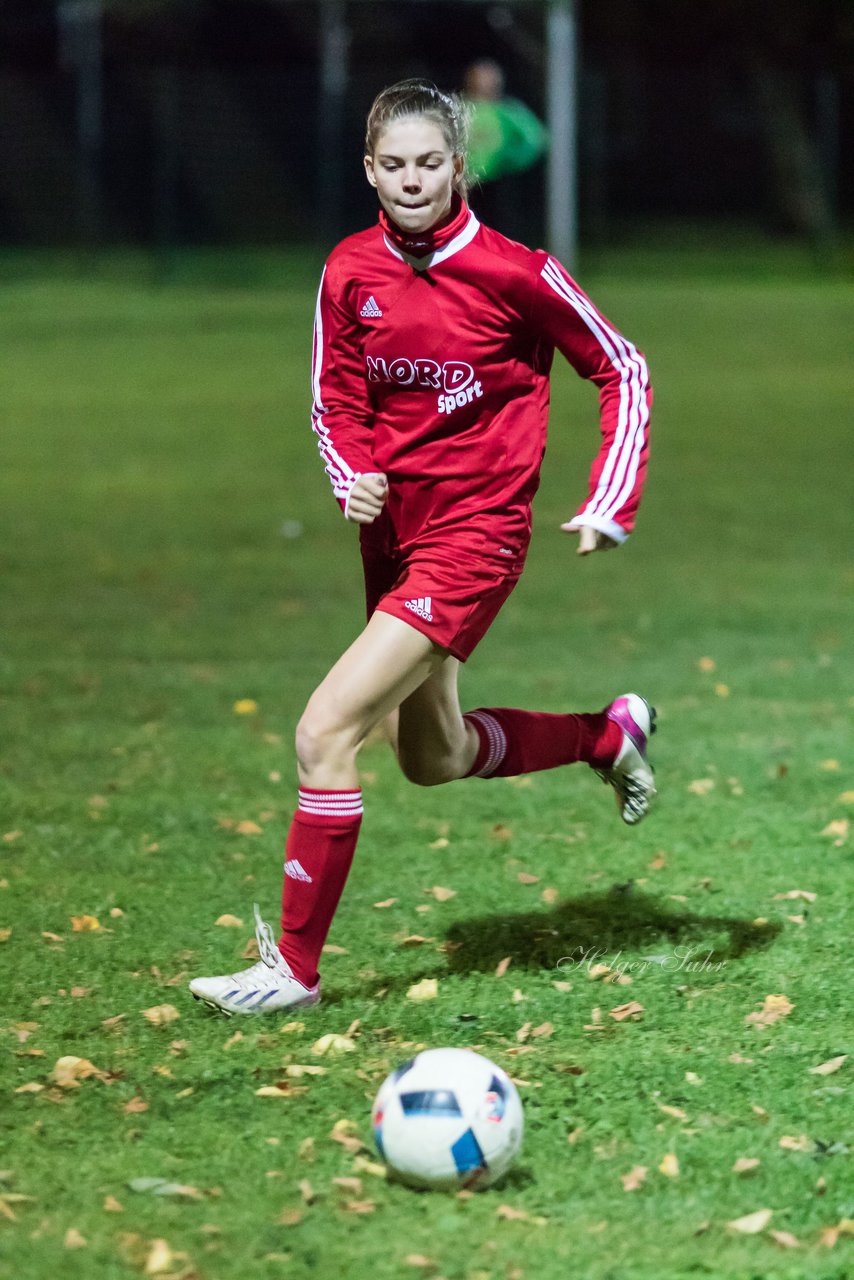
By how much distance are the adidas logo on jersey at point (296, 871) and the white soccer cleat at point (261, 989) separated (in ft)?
0.42

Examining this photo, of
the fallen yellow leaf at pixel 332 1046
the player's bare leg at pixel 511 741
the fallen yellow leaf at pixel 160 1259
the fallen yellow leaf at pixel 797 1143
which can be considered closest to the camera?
the fallen yellow leaf at pixel 160 1259

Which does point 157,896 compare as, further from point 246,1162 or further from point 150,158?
point 150,158

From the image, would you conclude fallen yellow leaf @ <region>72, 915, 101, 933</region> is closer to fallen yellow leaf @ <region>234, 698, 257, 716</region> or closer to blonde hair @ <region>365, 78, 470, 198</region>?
blonde hair @ <region>365, 78, 470, 198</region>

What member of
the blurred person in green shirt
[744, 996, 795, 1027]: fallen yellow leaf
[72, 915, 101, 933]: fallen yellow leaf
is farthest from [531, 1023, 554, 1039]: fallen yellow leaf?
the blurred person in green shirt

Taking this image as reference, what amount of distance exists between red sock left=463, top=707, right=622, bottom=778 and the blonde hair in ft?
4.74

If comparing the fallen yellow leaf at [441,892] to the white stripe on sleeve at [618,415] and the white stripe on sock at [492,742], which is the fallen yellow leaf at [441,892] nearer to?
the white stripe on sock at [492,742]

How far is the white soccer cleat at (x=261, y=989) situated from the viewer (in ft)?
14.5

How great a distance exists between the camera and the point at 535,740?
516 centimetres

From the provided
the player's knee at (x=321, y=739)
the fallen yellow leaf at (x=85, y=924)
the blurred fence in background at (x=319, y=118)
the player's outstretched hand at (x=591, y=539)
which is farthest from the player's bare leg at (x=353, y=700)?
the blurred fence in background at (x=319, y=118)

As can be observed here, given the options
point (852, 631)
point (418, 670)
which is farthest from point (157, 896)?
point (852, 631)

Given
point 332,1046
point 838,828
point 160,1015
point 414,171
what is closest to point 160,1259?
point 332,1046

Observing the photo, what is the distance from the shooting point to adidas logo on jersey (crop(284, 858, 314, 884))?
4410 mm

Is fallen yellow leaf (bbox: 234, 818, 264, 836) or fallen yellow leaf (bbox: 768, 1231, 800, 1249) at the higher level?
fallen yellow leaf (bbox: 768, 1231, 800, 1249)

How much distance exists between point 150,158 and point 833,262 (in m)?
11.3
